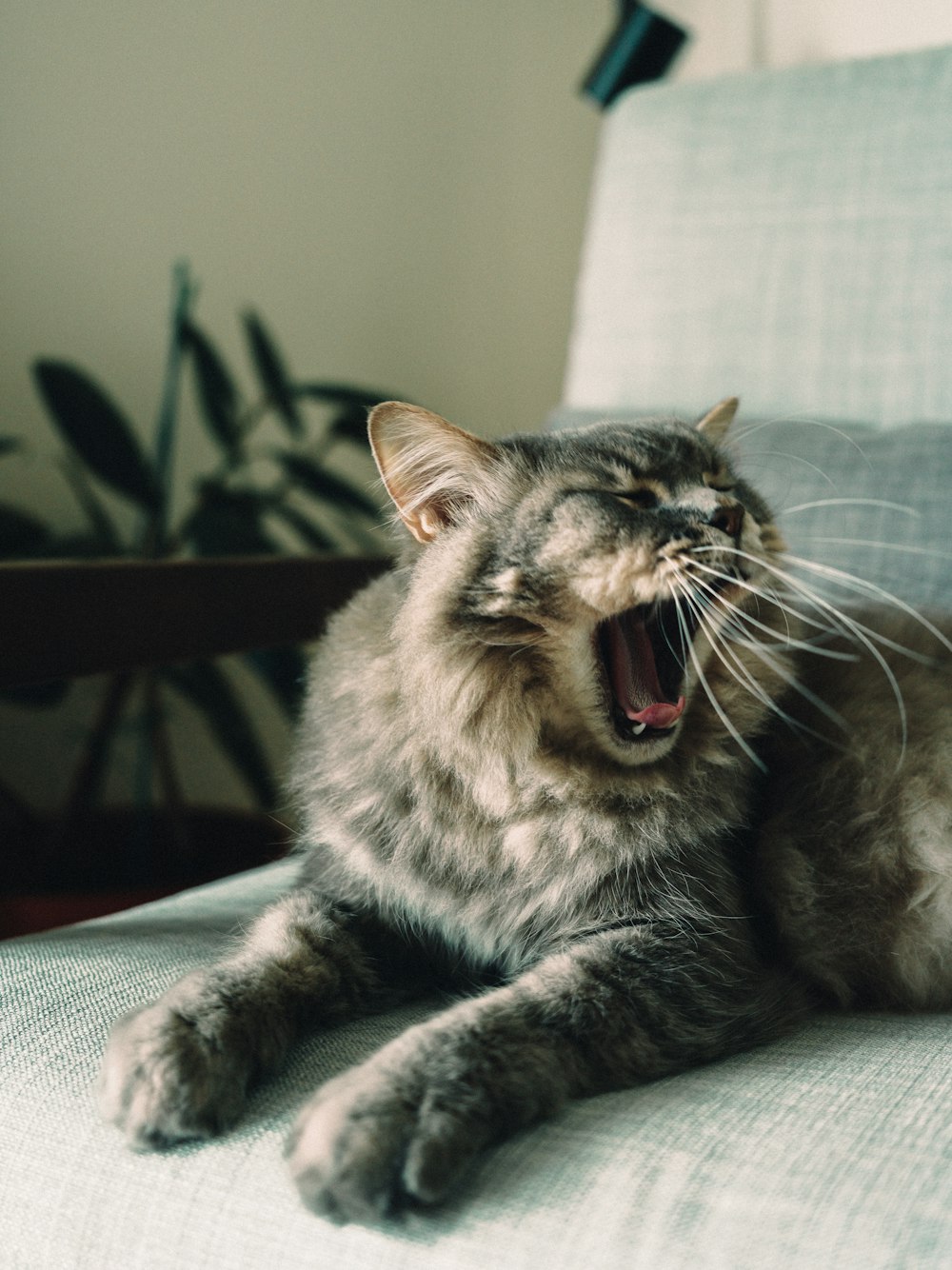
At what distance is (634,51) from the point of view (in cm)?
207

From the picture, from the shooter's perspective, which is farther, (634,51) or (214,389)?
(634,51)

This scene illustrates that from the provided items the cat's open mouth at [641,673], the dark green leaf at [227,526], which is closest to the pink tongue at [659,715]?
the cat's open mouth at [641,673]

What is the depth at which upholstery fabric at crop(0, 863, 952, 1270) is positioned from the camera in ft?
1.95

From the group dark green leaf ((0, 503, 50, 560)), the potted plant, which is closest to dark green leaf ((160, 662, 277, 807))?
the potted plant

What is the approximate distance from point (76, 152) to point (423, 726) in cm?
160

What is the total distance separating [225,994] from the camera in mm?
794

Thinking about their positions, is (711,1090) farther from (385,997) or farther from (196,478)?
(196,478)

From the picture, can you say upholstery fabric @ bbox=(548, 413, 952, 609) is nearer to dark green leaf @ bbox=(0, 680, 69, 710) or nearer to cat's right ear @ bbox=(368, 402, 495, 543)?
cat's right ear @ bbox=(368, 402, 495, 543)

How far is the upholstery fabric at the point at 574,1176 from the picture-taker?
595 millimetres

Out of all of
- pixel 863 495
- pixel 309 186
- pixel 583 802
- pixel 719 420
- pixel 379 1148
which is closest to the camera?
pixel 379 1148

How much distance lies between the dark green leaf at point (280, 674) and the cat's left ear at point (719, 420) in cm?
94

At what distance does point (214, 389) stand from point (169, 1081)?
4.62 feet

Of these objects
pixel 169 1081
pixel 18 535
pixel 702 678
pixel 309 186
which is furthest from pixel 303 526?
pixel 169 1081

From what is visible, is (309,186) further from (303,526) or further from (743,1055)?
(743,1055)
